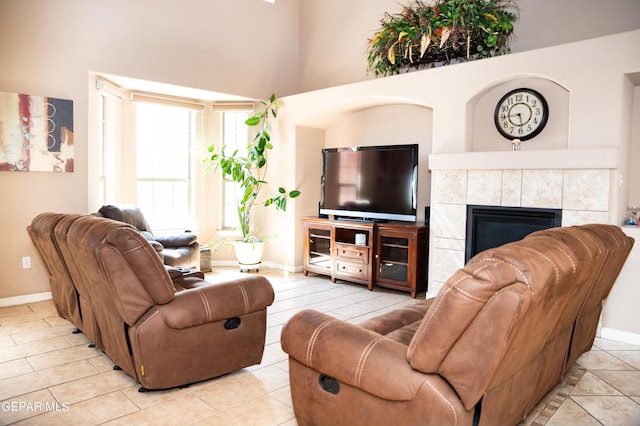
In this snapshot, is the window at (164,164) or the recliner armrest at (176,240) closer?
the recliner armrest at (176,240)

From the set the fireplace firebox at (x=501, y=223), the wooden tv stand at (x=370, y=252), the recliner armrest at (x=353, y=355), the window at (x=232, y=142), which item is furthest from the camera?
the window at (x=232, y=142)

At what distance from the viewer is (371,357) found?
169 centimetres

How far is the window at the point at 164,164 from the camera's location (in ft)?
19.4

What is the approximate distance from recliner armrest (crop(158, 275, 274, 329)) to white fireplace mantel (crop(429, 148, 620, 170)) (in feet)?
7.93

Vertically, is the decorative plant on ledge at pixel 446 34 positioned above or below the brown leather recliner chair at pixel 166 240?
above

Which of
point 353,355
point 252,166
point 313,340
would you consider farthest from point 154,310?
point 252,166

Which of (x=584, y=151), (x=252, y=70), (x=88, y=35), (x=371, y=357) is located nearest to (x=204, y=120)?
(x=252, y=70)

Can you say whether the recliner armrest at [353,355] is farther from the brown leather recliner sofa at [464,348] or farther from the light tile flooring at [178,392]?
the light tile flooring at [178,392]

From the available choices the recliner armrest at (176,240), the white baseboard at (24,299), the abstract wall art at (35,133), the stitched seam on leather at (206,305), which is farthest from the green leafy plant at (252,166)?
the stitched seam on leather at (206,305)

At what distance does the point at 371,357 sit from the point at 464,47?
149 inches

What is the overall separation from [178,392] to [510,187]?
10.4 feet

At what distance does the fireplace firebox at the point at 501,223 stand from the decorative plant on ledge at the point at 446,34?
1573mm

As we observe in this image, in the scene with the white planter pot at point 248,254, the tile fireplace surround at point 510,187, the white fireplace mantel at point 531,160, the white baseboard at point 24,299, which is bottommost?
the white baseboard at point 24,299
